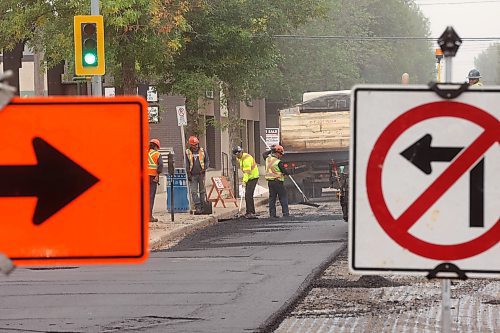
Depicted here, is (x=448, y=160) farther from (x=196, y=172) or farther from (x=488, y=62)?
(x=488, y=62)

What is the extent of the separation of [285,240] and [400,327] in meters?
10.3

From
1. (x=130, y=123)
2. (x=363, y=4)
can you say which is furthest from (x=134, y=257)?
(x=363, y=4)

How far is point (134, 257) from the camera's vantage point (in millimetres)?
4434

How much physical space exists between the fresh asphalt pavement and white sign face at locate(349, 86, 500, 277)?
17.2 feet

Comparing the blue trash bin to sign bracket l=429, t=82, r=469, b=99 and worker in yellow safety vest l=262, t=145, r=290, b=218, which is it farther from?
sign bracket l=429, t=82, r=469, b=99

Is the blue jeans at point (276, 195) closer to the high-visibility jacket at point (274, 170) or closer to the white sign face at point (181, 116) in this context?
the high-visibility jacket at point (274, 170)

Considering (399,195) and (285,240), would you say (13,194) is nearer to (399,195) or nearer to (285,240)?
(399,195)

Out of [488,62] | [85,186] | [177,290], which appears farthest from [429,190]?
[488,62]

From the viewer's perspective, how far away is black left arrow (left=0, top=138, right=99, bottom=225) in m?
4.42

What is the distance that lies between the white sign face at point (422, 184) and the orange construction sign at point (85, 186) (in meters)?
0.89

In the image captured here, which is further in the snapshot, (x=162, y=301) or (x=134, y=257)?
(x=162, y=301)

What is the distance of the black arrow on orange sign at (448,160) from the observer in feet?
15.6

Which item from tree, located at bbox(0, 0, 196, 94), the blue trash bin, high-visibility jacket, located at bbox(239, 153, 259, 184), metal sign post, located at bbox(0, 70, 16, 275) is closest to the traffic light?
tree, located at bbox(0, 0, 196, 94)

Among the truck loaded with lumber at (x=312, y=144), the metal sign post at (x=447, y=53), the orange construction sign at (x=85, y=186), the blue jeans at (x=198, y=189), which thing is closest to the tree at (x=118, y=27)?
the blue jeans at (x=198, y=189)
